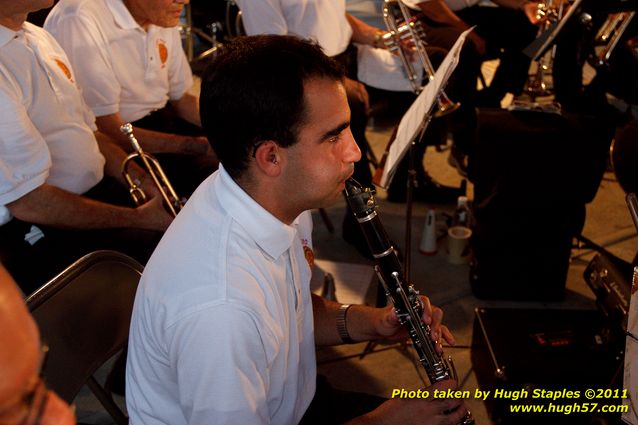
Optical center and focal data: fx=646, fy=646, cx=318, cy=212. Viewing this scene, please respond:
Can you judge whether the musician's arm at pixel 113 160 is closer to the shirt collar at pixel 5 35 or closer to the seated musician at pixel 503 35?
the shirt collar at pixel 5 35

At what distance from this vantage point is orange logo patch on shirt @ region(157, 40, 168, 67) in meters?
2.69

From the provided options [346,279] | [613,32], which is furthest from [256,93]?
[613,32]

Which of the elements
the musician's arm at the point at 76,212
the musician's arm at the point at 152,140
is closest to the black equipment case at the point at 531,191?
the musician's arm at the point at 152,140

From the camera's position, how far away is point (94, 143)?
7.38 ft

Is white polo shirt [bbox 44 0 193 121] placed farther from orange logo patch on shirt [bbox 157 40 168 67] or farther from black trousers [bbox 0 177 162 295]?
black trousers [bbox 0 177 162 295]

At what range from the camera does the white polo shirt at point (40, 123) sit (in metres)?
1.87

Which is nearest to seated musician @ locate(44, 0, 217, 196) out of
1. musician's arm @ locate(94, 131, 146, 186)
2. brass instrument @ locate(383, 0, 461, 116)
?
musician's arm @ locate(94, 131, 146, 186)

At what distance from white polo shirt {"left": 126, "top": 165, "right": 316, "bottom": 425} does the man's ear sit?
0.07m

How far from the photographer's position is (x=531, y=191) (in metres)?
2.54

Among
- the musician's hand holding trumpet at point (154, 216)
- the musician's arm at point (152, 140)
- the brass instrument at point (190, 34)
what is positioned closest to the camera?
the musician's hand holding trumpet at point (154, 216)

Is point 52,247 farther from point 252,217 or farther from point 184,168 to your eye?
point 252,217

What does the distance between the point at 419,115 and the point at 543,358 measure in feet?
2.98

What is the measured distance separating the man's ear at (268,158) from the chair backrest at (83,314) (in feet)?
1.56

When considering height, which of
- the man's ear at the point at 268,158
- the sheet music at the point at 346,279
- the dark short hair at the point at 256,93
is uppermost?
the dark short hair at the point at 256,93
